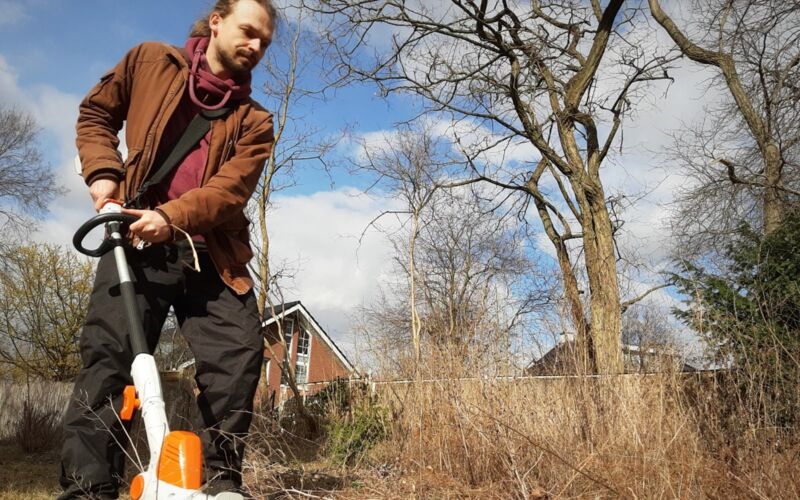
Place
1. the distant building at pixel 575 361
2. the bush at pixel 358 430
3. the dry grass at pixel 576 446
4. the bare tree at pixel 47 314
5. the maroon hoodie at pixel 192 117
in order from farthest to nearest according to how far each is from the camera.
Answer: the bare tree at pixel 47 314
the bush at pixel 358 430
the distant building at pixel 575 361
the dry grass at pixel 576 446
the maroon hoodie at pixel 192 117

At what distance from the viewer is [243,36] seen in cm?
218

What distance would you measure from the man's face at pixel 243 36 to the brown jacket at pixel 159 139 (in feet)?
0.49

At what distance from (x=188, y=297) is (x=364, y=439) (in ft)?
12.0

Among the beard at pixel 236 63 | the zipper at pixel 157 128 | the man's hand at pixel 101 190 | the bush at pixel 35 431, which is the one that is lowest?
the bush at pixel 35 431

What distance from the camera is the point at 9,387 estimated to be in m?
9.58

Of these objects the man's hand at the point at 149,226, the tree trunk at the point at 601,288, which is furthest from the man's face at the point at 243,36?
the tree trunk at the point at 601,288

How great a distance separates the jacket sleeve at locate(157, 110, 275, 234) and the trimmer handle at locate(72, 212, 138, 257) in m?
0.12

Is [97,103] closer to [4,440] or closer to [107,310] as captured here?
[107,310]

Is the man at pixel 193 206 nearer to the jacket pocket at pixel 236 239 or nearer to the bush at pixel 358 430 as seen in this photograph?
the jacket pocket at pixel 236 239

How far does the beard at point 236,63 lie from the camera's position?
7.25 ft

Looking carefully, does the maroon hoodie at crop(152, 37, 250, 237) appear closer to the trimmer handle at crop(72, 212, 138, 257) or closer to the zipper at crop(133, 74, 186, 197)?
the zipper at crop(133, 74, 186, 197)

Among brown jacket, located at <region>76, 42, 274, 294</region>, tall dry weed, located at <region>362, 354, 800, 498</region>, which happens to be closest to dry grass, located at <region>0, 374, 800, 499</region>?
tall dry weed, located at <region>362, 354, 800, 498</region>

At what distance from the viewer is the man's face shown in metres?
2.18

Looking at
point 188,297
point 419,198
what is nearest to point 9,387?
point 419,198
